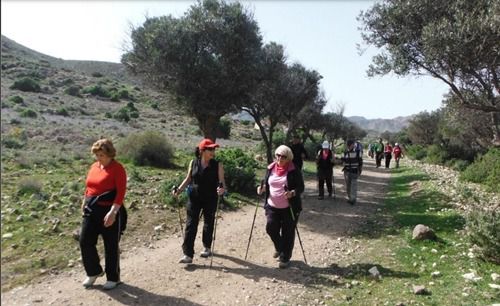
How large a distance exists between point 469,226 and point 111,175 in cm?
655

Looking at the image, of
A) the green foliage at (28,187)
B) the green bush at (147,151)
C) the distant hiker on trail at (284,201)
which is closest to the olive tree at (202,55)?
the green foliage at (28,187)

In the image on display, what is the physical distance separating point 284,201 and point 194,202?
157cm

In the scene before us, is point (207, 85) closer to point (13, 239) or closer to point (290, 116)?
point (13, 239)

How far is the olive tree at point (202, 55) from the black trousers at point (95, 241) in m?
8.16

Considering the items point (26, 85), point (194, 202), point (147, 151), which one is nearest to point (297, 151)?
point (194, 202)

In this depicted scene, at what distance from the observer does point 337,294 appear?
652cm

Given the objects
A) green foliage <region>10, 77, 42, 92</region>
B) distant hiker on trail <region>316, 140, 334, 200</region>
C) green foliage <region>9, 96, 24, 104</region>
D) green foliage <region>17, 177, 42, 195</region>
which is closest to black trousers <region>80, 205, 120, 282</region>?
green foliage <region>17, 177, 42, 195</region>

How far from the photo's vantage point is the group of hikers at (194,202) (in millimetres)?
6109

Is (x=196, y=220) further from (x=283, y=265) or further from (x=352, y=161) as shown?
(x=352, y=161)

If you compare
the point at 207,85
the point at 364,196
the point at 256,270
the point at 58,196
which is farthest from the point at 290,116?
the point at 256,270

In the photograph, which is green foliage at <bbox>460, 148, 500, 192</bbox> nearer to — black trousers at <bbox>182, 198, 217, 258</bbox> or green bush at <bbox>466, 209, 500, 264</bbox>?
green bush at <bbox>466, 209, 500, 264</bbox>

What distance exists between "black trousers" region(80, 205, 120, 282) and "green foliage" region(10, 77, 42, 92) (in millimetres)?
42984

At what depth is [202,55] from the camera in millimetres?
13992

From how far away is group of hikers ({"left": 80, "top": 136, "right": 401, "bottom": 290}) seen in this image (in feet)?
20.0
